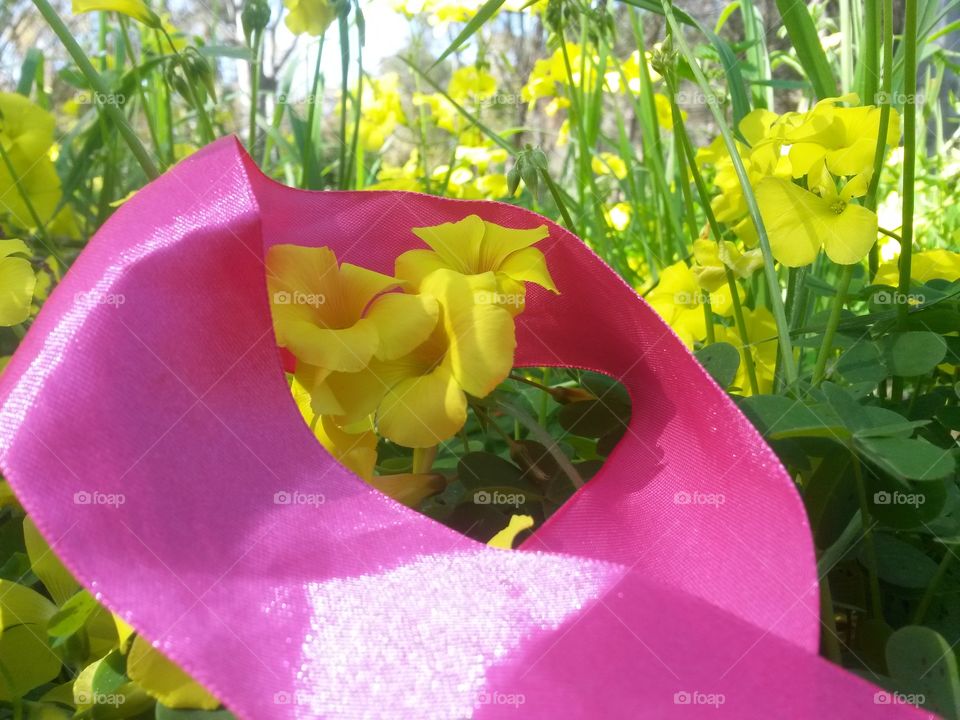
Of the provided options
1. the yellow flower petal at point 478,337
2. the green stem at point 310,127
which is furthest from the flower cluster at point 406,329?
the green stem at point 310,127

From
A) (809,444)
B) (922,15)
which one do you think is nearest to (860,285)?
(922,15)

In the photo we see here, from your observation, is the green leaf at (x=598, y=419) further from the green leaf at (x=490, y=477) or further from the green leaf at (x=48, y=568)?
the green leaf at (x=48, y=568)

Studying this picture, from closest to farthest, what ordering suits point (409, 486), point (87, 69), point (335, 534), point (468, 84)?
point (335, 534) < point (409, 486) < point (87, 69) < point (468, 84)

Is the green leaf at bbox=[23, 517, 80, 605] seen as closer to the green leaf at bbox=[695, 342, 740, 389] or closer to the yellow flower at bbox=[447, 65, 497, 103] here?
the green leaf at bbox=[695, 342, 740, 389]

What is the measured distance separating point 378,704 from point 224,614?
5 centimetres

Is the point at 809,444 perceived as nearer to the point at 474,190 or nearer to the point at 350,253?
the point at 350,253

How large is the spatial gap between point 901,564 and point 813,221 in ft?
0.64

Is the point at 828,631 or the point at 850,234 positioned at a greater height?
the point at 850,234

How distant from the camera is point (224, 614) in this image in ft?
0.92

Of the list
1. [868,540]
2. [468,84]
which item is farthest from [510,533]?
[468,84]

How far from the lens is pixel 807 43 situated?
660 millimetres

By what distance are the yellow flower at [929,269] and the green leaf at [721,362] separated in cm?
19

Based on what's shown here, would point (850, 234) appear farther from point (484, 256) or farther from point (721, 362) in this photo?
point (484, 256)

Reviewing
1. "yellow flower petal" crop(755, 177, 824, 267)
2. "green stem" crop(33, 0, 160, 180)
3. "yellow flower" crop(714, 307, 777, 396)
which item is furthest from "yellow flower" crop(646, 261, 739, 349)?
"green stem" crop(33, 0, 160, 180)
